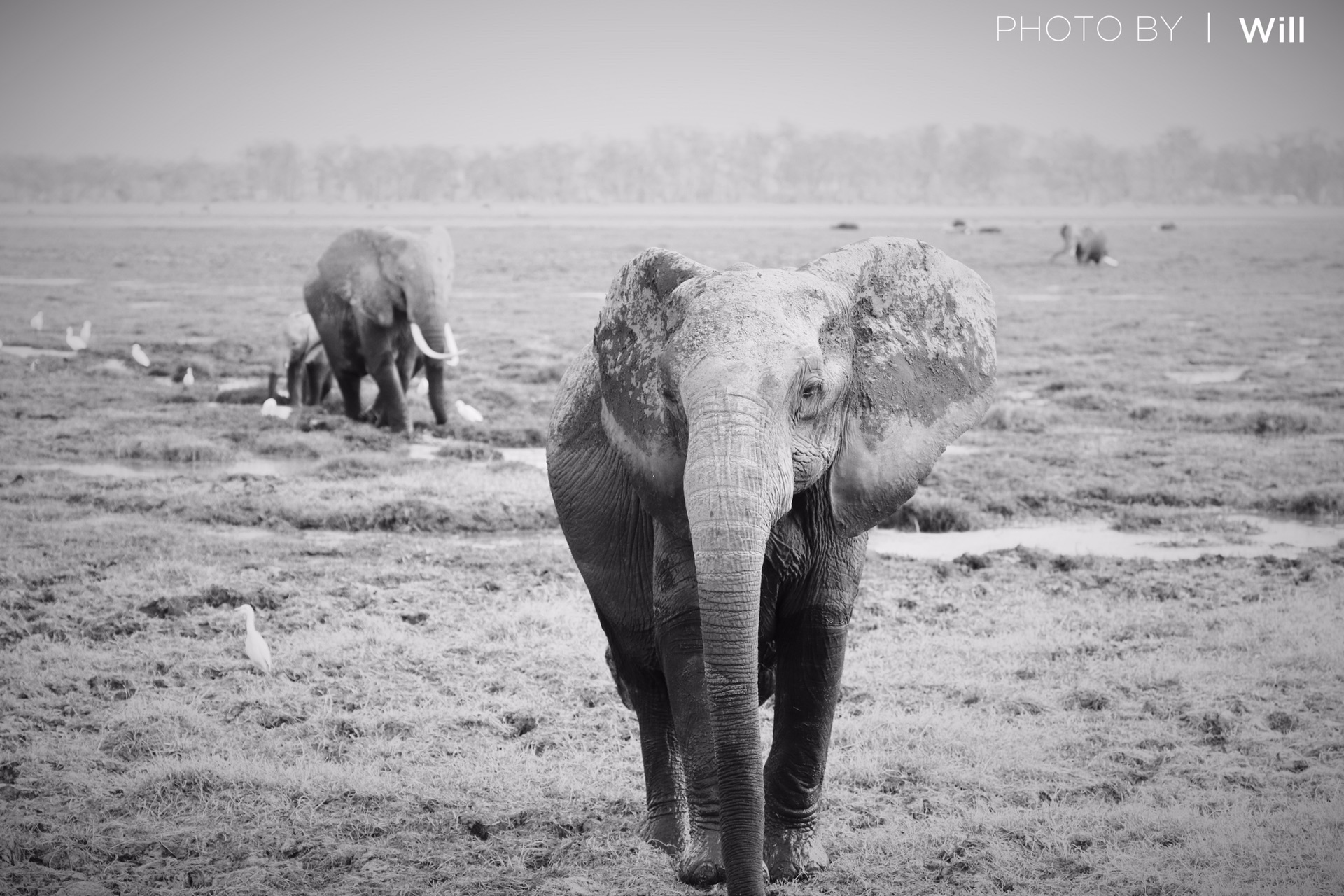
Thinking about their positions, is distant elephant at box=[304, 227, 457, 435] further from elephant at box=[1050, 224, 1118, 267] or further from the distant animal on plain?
elephant at box=[1050, 224, 1118, 267]

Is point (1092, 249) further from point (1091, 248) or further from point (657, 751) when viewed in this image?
point (657, 751)

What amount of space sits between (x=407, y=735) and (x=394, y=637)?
1.24 metres

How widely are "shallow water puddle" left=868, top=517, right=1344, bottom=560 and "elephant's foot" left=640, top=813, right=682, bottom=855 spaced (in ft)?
13.5

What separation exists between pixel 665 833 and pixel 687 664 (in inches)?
41.2

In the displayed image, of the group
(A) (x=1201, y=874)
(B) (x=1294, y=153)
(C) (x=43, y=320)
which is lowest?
(A) (x=1201, y=874)

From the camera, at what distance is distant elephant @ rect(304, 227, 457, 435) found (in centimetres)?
1310

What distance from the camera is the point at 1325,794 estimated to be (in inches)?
207

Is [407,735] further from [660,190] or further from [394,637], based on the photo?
[660,190]

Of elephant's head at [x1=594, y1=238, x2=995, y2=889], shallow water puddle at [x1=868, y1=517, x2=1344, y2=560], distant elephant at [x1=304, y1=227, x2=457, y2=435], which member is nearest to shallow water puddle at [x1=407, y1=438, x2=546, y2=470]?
distant elephant at [x1=304, y1=227, x2=457, y2=435]

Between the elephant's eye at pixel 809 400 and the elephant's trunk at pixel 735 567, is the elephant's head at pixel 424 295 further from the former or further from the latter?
the elephant's trunk at pixel 735 567

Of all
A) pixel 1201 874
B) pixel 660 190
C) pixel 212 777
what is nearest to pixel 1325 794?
pixel 1201 874

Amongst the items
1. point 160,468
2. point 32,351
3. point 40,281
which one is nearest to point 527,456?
point 160,468

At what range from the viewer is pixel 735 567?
3.57 metres

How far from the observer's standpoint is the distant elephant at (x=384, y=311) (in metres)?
13.1
